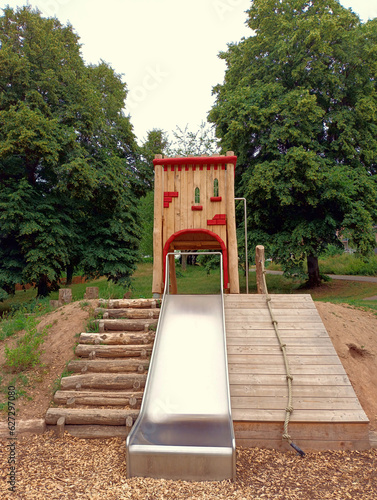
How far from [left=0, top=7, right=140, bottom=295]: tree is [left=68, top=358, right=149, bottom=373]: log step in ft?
24.0

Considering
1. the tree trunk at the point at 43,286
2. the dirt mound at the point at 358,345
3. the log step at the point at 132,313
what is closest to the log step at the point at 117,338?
the log step at the point at 132,313

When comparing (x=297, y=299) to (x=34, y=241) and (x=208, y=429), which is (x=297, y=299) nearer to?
(x=208, y=429)

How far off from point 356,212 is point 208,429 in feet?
38.1

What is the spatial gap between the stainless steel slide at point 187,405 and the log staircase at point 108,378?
1.26ft

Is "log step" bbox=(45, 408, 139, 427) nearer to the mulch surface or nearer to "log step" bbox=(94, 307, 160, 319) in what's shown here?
the mulch surface

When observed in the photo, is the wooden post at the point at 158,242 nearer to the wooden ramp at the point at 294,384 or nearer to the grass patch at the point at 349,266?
the wooden ramp at the point at 294,384

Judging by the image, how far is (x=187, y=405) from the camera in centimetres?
450

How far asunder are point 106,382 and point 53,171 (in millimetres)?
10453

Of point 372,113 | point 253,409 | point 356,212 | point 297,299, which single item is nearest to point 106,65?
point 372,113

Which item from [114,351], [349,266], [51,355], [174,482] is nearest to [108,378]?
[114,351]

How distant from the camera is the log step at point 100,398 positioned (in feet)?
16.2

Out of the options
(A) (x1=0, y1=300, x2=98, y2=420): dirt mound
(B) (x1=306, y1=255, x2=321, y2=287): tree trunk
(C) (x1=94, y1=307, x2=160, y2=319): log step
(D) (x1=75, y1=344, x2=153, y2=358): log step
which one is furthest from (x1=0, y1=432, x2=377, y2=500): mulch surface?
(B) (x1=306, y1=255, x2=321, y2=287): tree trunk

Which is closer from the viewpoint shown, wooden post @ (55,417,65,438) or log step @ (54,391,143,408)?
wooden post @ (55,417,65,438)

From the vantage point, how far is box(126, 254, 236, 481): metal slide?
365 centimetres
